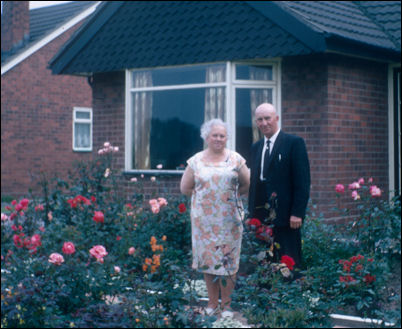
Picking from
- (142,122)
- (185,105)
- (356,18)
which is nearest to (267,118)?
(185,105)

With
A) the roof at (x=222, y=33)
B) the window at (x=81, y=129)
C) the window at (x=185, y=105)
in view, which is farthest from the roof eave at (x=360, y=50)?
the window at (x=81, y=129)

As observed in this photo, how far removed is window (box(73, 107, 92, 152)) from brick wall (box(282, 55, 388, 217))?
39.5 feet

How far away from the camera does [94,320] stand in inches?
159

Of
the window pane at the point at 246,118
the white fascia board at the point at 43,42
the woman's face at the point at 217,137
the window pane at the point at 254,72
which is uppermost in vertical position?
the white fascia board at the point at 43,42

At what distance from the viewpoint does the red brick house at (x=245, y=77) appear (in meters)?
9.12

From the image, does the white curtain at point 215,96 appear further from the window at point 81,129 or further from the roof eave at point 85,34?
the window at point 81,129

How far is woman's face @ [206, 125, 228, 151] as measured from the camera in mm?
5262

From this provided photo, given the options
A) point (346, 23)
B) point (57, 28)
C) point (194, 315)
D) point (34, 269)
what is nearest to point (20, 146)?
point (57, 28)

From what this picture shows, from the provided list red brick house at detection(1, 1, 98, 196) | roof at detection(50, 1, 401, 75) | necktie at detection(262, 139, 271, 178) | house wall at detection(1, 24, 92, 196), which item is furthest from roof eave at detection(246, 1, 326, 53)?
house wall at detection(1, 24, 92, 196)

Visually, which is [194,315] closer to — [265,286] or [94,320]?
[94,320]

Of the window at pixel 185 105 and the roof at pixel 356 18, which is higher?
the roof at pixel 356 18

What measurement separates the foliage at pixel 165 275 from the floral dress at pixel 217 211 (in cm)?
23

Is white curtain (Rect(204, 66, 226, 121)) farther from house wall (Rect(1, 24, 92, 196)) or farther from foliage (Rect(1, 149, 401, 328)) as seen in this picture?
house wall (Rect(1, 24, 92, 196))

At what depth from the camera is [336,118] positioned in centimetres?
921
